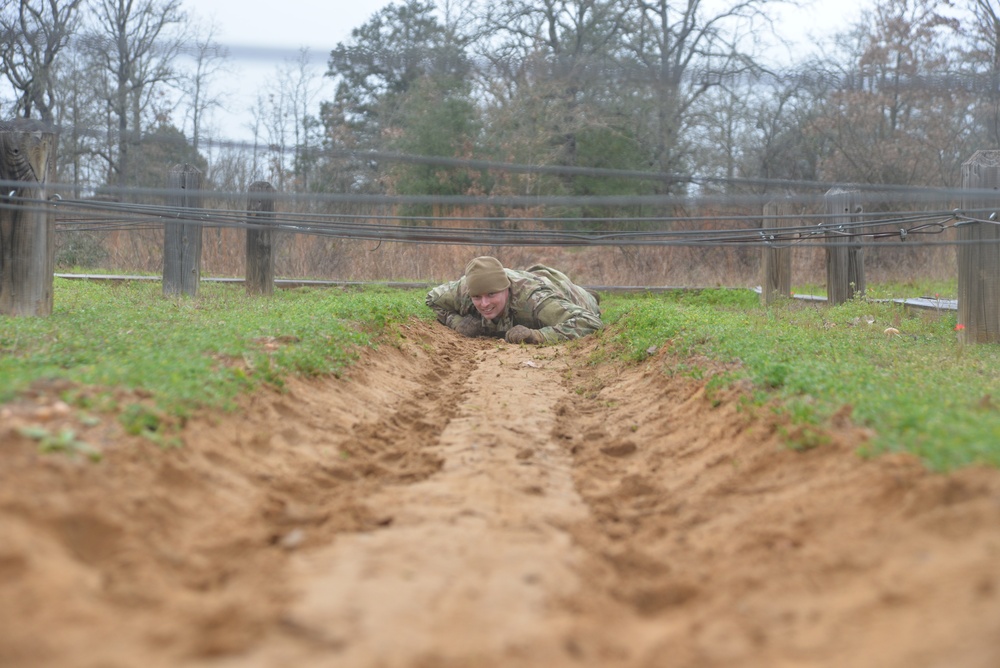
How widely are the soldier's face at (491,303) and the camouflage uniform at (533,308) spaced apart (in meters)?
0.17

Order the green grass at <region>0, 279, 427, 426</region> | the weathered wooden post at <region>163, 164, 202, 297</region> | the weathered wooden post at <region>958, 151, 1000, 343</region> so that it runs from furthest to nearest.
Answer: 1. the weathered wooden post at <region>163, 164, 202, 297</region>
2. the weathered wooden post at <region>958, 151, 1000, 343</region>
3. the green grass at <region>0, 279, 427, 426</region>

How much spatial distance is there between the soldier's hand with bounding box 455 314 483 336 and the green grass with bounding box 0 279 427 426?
1.07m

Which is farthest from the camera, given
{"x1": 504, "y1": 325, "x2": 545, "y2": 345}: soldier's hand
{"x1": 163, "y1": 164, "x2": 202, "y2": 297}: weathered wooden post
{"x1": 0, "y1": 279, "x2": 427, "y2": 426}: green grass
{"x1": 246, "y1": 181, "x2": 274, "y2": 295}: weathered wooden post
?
{"x1": 246, "y1": 181, "x2": 274, "y2": 295}: weathered wooden post

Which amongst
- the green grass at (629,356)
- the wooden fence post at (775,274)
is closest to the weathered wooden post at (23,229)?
the green grass at (629,356)

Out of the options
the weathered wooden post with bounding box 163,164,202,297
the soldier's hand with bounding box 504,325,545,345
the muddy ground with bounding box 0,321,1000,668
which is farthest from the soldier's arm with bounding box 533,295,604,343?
the muddy ground with bounding box 0,321,1000,668

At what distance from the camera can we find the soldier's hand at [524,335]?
11000 mm

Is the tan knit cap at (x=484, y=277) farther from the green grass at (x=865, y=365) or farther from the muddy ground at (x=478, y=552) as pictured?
the muddy ground at (x=478, y=552)

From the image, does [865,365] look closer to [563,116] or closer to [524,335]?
[524,335]

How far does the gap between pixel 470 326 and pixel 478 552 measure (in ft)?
26.8

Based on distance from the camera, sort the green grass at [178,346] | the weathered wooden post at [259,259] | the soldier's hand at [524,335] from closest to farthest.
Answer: the green grass at [178,346], the soldier's hand at [524,335], the weathered wooden post at [259,259]

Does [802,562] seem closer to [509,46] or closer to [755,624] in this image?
[755,624]

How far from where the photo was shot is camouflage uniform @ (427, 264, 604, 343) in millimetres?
11344

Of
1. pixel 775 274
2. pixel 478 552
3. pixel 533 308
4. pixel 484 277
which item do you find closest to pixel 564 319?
pixel 533 308

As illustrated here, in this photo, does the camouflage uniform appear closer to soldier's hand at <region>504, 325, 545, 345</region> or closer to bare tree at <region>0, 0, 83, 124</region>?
soldier's hand at <region>504, 325, 545, 345</region>
